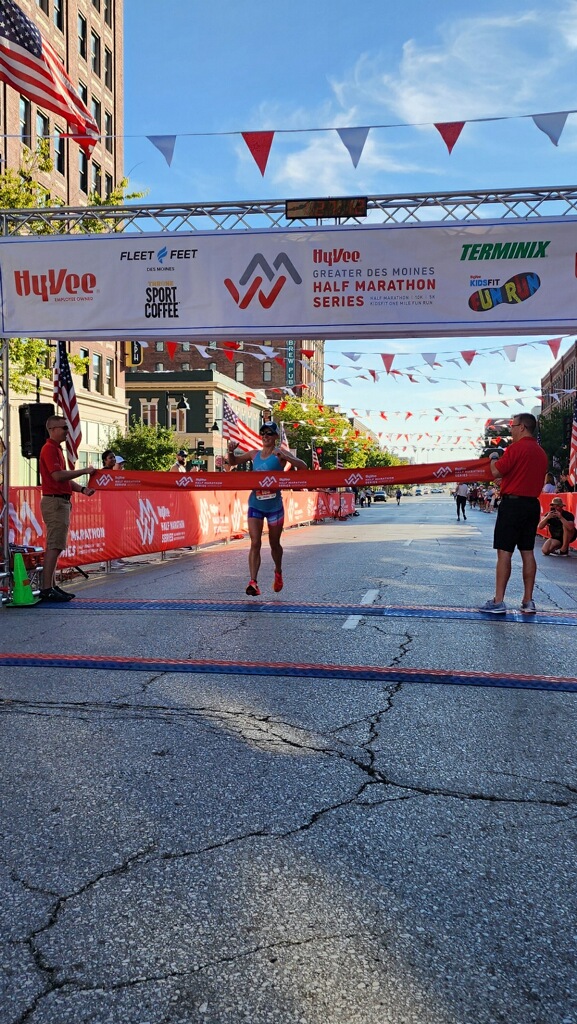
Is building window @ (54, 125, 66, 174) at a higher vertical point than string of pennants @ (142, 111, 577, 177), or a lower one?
higher

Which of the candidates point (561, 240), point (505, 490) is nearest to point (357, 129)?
point (561, 240)

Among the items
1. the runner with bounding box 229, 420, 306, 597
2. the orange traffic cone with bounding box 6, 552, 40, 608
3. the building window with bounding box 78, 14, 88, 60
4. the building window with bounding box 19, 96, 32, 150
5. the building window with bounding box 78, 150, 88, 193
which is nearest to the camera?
the runner with bounding box 229, 420, 306, 597

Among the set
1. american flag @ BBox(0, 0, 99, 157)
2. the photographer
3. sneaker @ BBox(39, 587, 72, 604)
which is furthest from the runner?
the photographer

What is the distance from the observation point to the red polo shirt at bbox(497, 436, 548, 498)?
7.80 m

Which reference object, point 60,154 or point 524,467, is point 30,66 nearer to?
point 524,467

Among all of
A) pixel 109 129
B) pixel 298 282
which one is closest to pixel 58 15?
pixel 109 129

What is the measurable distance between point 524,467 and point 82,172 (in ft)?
116

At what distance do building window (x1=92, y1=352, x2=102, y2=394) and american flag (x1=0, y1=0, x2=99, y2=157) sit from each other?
30.1 meters

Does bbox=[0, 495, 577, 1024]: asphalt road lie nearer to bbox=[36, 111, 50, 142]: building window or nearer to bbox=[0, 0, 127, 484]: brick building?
bbox=[0, 0, 127, 484]: brick building

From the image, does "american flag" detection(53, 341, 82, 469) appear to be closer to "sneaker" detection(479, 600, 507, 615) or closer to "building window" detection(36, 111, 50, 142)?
"sneaker" detection(479, 600, 507, 615)

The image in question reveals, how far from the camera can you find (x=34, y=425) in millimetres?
11047

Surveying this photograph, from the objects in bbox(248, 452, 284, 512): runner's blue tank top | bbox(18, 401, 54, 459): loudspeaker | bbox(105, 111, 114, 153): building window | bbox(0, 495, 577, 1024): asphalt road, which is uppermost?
bbox(105, 111, 114, 153): building window

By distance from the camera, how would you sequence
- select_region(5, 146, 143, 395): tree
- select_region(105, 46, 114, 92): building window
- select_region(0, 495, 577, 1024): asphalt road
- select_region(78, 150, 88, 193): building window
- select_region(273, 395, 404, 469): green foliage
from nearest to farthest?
select_region(0, 495, 577, 1024): asphalt road → select_region(5, 146, 143, 395): tree → select_region(78, 150, 88, 193): building window → select_region(105, 46, 114, 92): building window → select_region(273, 395, 404, 469): green foliage

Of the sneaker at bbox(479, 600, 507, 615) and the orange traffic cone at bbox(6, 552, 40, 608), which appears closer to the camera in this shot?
the sneaker at bbox(479, 600, 507, 615)
